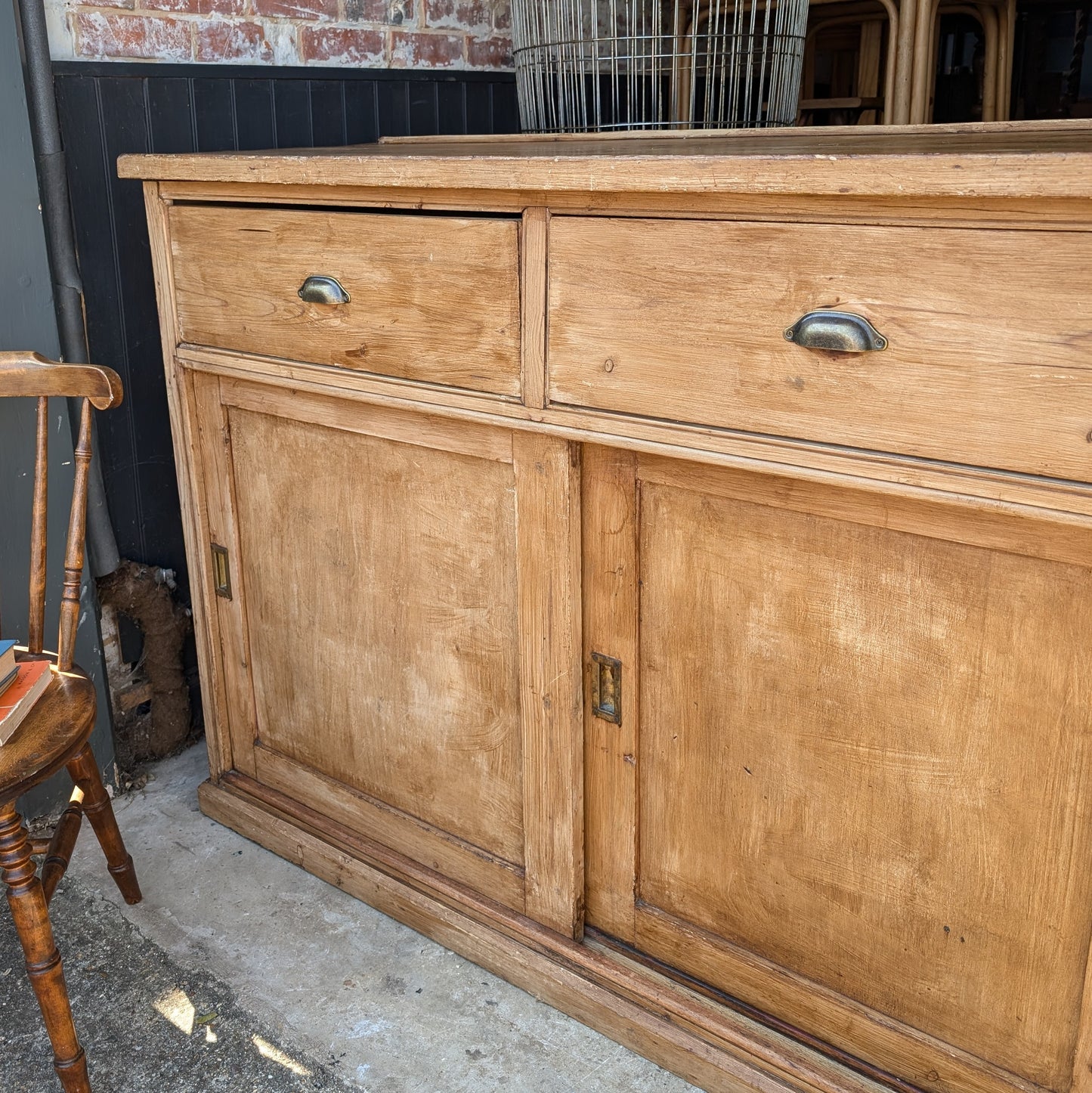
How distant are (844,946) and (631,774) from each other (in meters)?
0.30

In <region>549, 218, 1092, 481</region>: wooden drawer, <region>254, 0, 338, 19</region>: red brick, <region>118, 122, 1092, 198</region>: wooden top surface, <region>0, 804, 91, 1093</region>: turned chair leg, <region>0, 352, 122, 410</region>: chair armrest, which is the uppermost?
<region>254, 0, 338, 19</region>: red brick

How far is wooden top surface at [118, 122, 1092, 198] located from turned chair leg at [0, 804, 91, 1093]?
821 mm

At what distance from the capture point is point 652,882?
1.38m

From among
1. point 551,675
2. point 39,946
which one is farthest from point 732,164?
point 39,946

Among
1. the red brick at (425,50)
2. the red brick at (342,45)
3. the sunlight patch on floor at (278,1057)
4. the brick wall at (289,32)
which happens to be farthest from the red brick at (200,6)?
the sunlight patch on floor at (278,1057)

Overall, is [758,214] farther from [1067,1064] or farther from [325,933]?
[325,933]

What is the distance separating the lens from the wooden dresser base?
1280mm

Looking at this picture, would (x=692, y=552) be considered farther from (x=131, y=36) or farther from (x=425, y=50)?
(x=425, y=50)

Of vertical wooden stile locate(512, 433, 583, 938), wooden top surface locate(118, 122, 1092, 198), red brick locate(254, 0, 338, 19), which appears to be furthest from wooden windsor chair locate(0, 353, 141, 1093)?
red brick locate(254, 0, 338, 19)

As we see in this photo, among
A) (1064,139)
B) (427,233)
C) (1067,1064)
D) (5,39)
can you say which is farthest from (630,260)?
(5,39)

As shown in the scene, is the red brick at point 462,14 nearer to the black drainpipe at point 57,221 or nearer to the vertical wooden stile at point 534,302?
the black drainpipe at point 57,221

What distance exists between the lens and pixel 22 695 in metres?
1.34

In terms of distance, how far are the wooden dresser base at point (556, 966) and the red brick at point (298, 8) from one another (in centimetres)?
128

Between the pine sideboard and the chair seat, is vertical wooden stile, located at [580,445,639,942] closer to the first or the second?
the pine sideboard
